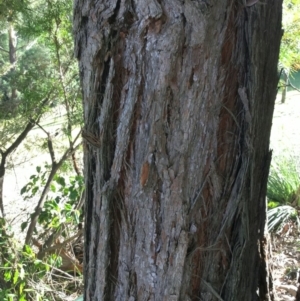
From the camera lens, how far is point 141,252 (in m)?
1.08

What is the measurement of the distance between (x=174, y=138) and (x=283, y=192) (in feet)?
10.5

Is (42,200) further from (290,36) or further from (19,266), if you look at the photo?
(290,36)

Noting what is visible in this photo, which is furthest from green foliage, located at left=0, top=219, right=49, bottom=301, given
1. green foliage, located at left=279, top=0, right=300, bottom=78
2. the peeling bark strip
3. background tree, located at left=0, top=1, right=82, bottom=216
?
green foliage, located at left=279, top=0, right=300, bottom=78

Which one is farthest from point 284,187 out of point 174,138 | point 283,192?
point 174,138

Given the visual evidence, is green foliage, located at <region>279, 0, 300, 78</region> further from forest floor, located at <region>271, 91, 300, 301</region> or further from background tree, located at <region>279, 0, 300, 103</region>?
forest floor, located at <region>271, 91, 300, 301</region>

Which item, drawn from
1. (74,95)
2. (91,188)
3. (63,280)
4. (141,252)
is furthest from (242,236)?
(63,280)

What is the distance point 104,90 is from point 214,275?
1.62 ft

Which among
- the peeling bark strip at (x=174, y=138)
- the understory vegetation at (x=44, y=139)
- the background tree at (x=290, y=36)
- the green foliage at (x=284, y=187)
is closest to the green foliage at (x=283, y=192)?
the green foliage at (x=284, y=187)

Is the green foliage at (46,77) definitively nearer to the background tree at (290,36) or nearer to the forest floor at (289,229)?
the forest floor at (289,229)

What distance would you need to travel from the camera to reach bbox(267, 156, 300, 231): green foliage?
11.6 ft

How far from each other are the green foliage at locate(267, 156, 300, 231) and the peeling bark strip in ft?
7.91

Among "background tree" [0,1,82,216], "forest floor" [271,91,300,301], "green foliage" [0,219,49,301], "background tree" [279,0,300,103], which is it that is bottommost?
"green foliage" [0,219,49,301]

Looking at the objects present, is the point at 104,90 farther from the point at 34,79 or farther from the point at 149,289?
the point at 34,79

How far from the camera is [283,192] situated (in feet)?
13.2
